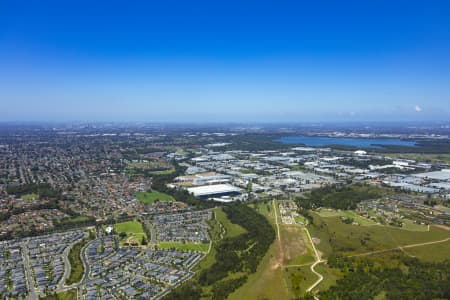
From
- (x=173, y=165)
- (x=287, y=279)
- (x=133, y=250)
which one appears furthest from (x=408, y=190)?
(x=173, y=165)

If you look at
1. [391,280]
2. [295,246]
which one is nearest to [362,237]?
[295,246]

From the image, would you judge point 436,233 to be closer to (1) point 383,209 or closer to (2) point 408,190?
(1) point 383,209

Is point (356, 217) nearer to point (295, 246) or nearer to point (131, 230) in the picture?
point (295, 246)

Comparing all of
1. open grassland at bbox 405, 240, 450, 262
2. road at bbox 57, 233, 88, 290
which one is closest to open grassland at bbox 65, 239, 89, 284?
road at bbox 57, 233, 88, 290

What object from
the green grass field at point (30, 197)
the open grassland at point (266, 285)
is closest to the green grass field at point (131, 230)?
the open grassland at point (266, 285)

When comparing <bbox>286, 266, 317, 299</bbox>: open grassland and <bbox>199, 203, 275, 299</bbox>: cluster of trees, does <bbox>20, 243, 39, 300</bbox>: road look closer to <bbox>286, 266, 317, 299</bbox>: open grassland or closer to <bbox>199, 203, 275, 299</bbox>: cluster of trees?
<bbox>199, 203, 275, 299</bbox>: cluster of trees

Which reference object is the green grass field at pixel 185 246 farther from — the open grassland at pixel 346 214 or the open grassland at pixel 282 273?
the open grassland at pixel 346 214
